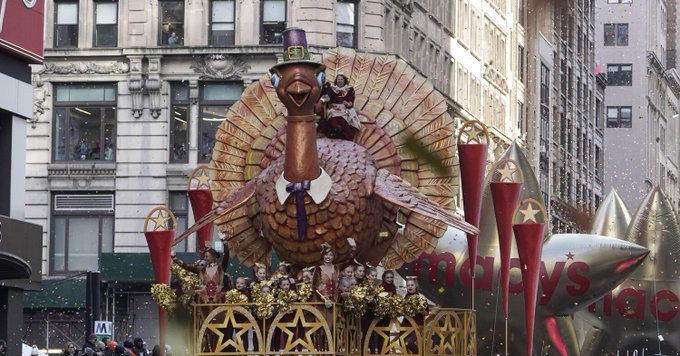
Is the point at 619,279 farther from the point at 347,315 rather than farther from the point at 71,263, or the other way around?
the point at 71,263

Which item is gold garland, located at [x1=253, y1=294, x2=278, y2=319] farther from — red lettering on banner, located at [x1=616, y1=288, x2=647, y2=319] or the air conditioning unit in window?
the air conditioning unit in window

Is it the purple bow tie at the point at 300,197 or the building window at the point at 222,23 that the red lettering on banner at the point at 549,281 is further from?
the building window at the point at 222,23

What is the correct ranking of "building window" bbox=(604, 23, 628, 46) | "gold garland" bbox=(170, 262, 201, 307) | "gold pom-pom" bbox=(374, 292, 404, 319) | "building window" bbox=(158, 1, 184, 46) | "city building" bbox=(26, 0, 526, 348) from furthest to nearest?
"building window" bbox=(604, 23, 628, 46) → "building window" bbox=(158, 1, 184, 46) → "city building" bbox=(26, 0, 526, 348) → "gold garland" bbox=(170, 262, 201, 307) → "gold pom-pom" bbox=(374, 292, 404, 319)

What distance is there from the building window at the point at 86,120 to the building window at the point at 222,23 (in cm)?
350

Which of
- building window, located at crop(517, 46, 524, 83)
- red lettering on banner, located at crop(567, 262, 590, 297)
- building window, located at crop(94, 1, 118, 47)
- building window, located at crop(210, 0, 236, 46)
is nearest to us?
building window, located at crop(517, 46, 524, 83)

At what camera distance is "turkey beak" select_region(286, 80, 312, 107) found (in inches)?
791

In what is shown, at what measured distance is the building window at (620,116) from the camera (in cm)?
10356

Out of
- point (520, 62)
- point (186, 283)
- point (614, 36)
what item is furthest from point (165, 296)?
point (614, 36)

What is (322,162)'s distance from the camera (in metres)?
21.4

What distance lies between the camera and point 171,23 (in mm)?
54781

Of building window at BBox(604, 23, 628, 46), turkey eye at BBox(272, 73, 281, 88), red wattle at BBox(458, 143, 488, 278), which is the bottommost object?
red wattle at BBox(458, 143, 488, 278)

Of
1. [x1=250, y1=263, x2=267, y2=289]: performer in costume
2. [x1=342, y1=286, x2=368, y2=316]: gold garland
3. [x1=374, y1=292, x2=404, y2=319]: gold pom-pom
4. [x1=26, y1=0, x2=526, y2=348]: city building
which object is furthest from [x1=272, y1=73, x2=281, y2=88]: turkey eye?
[x1=26, y1=0, x2=526, y2=348]: city building

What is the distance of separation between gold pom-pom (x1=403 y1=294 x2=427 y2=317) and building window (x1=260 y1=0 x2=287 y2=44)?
33372 millimetres

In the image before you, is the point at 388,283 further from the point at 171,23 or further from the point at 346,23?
the point at 171,23
